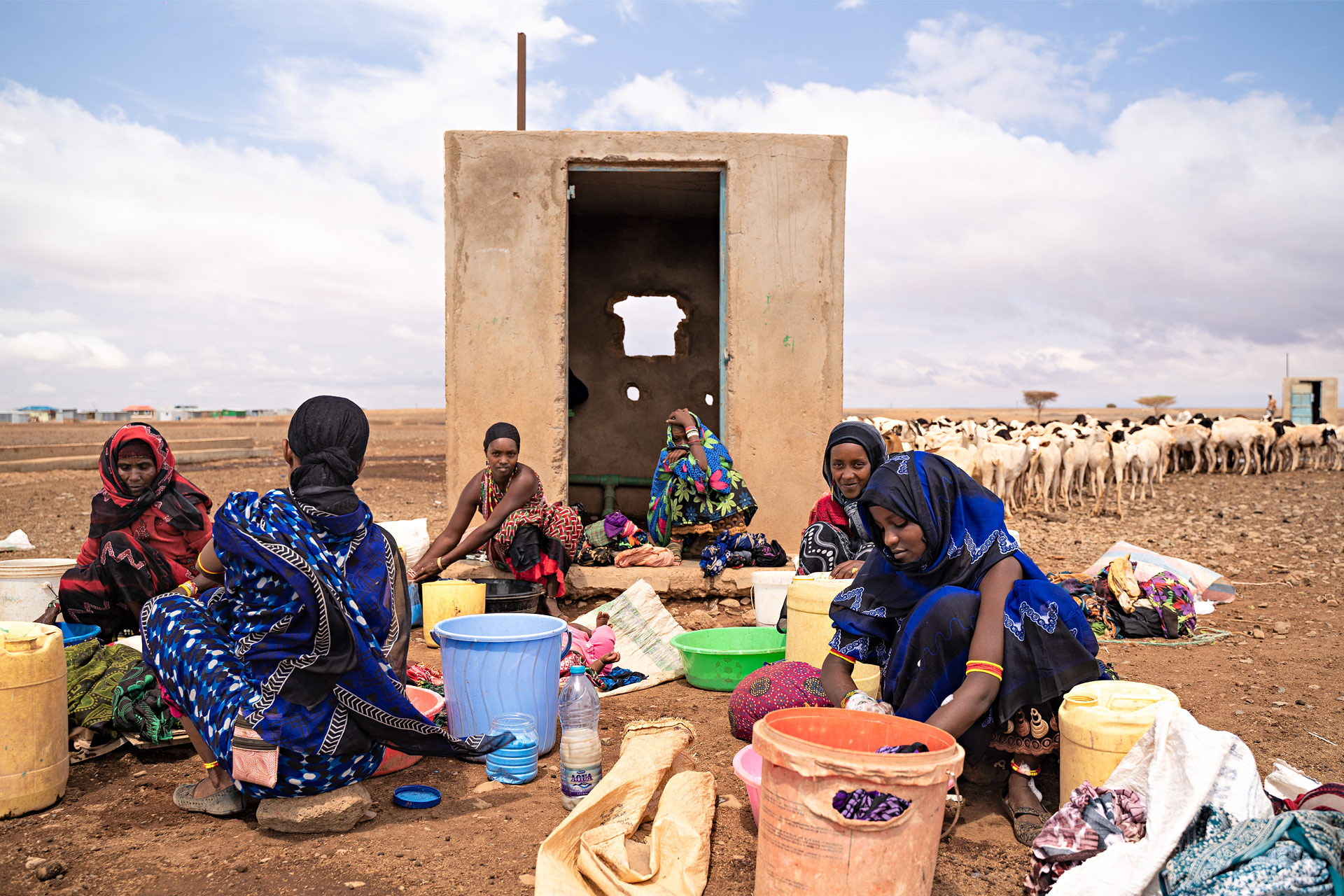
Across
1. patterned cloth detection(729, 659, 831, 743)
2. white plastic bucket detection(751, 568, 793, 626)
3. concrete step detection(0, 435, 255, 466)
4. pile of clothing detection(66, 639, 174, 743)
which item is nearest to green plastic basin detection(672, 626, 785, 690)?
white plastic bucket detection(751, 568, 793, 626)

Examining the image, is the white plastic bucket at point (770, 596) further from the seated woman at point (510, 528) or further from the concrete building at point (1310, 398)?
the concrete building at point (1310, 398)

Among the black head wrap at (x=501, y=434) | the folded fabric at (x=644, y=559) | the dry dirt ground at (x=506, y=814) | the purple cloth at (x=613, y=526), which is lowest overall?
the dry dirt ground at (x=506, y=814)

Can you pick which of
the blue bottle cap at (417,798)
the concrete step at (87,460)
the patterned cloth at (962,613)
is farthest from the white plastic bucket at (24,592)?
the concrete step at (87,460)

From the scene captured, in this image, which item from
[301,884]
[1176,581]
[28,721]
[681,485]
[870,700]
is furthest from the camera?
[681,485]

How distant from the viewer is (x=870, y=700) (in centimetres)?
269

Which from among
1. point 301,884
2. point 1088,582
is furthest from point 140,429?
point 1088,582

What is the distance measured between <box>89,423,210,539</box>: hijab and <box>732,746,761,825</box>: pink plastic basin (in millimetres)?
3105

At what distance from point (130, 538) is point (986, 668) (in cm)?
406

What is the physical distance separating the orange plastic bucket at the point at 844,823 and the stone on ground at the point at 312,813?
1.44 m

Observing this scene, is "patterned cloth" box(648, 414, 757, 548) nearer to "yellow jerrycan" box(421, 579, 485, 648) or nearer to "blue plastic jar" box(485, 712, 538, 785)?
"yellow jerrycan" box(421, 579, 485, 648)

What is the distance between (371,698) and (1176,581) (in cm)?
523

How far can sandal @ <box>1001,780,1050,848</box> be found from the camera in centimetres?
268

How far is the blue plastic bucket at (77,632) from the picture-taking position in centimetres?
411

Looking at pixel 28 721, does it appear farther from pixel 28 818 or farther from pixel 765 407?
pixel 765 407
